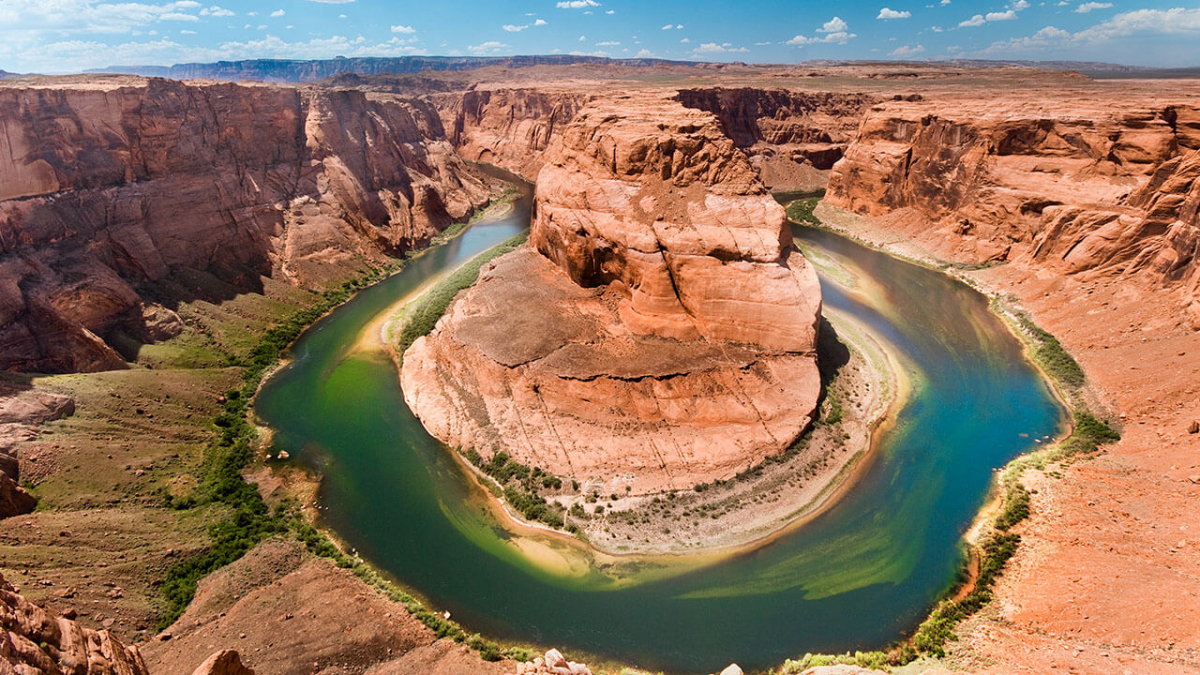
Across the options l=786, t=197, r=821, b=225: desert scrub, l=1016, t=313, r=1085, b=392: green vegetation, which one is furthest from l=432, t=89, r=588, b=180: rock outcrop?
l=1016, t=313, r=1085, b=392: green vegetation

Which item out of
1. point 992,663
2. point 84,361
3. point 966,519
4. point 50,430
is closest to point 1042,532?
point 966,519

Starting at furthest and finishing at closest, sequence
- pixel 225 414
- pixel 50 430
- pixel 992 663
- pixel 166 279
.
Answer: pixel 166 279
pixel 225 414
pixel 50 430
pixel 992 663

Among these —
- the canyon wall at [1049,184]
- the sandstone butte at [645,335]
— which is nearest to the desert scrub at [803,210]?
the canyon wall at [1049,184]

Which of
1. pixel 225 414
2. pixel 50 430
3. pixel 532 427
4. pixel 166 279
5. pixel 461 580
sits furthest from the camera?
pixel 166 279

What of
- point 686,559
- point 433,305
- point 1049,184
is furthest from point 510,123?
point 686,559

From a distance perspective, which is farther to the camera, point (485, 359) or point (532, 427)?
point (485, 359)

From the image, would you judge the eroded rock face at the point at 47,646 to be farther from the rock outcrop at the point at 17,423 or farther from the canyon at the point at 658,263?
the rock outcrop at the point at 17,423

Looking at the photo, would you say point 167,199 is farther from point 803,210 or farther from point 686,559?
point 803,210

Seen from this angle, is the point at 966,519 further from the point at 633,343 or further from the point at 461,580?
the point at 461,580
